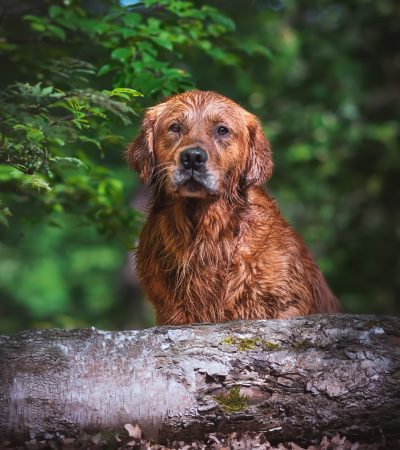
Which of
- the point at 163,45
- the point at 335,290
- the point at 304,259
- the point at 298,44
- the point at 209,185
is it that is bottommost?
the point at 335,290

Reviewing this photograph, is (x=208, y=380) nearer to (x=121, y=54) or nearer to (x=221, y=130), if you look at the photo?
(x=221, y=130)

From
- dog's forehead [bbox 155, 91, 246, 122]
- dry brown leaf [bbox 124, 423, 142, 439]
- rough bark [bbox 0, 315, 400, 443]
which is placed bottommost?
dry brown leaf [bbox 124, 423, 142, 439]

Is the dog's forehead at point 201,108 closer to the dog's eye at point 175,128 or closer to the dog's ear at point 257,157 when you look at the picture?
the dog's eye at point 175,128

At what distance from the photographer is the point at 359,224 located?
14.8 m

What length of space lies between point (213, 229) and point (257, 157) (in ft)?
2.02

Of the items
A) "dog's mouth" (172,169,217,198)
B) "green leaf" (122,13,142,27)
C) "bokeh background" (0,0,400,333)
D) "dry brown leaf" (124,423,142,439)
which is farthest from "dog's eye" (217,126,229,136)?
"dry brown leaf" (124,423,142,439)

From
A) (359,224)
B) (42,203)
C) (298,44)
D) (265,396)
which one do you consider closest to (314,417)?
(265,396)

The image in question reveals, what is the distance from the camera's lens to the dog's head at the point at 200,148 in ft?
17.0

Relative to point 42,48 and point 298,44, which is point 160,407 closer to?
point 42,48

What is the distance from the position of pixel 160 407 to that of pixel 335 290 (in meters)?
10.2

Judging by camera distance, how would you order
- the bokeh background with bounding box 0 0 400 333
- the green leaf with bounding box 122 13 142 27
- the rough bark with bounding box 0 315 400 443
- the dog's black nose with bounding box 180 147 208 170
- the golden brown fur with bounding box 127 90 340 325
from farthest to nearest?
the green leaf with bounding box 122 13 142 27, the bokeh background with bounding box 0 0 400 333, the golden brown fur with bounding box 127 90 340 325, the dog's black nose with bounding box 180 147 208 170, the rough bark with bounding box 0 315 400 443

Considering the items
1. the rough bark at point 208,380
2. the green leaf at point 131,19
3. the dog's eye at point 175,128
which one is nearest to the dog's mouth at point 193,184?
the dog's eye at point 175,128

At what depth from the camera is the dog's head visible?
17.0ft

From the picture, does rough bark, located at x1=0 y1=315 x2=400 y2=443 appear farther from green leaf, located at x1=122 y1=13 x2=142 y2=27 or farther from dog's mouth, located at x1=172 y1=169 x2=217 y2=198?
green leaf, located at x1=122 y1=13 x2=142 y2=27
